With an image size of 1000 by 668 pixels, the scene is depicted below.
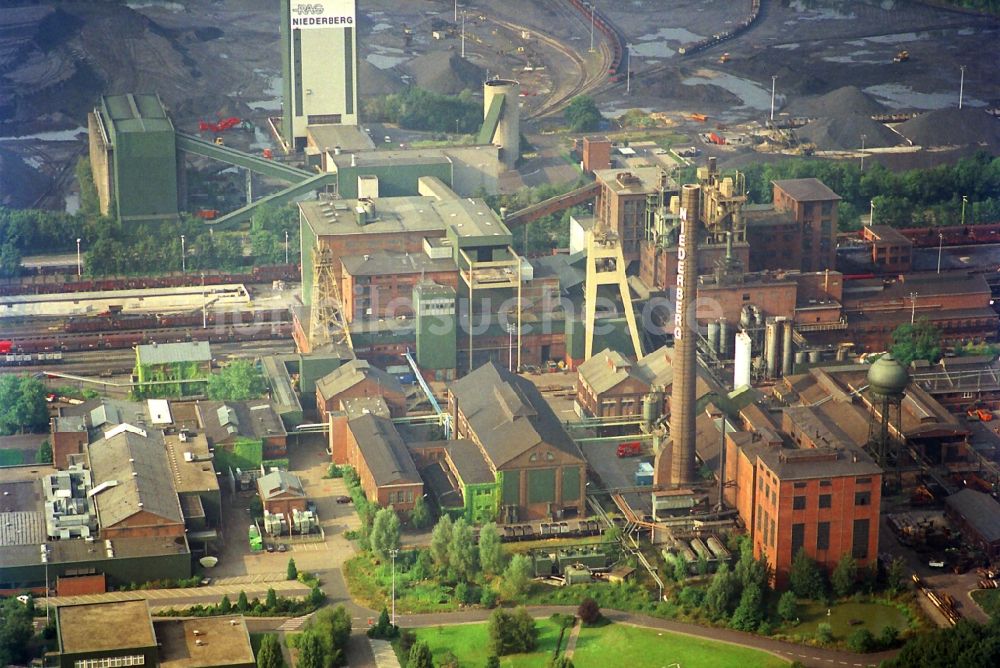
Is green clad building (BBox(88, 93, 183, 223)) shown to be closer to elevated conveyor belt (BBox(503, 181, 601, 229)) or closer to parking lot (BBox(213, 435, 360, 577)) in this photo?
elevated conveyor belt (BBox(503, 181, 601, 229))

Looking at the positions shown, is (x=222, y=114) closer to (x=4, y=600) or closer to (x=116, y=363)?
(x=116, y=363)

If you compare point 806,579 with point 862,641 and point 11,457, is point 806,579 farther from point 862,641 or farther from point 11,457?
point 11,457

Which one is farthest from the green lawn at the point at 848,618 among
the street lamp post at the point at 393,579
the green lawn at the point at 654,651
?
the street lamp post at the point at 393,579

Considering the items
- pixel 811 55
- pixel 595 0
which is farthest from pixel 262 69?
pixel 811 55

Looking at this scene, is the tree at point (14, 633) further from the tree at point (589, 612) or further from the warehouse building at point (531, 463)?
the warehouse building at point (531, 463)

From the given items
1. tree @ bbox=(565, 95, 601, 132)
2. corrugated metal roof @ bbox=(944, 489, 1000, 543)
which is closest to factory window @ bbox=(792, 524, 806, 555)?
corrugated metal roof @ bbox=(944, 489, 1000, 543)

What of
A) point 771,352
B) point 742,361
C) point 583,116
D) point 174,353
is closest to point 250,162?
point 174,353
